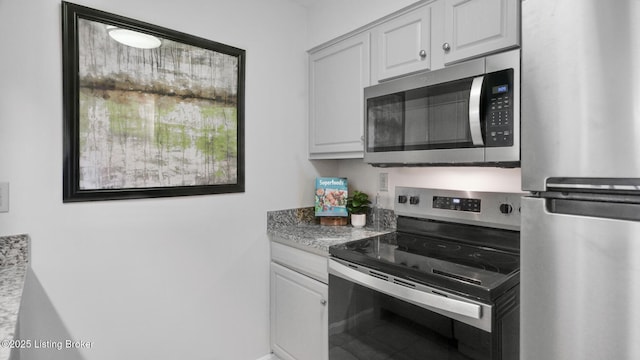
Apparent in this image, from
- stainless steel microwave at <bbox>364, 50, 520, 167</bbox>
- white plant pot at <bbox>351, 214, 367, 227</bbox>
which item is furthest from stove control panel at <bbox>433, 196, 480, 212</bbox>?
white plant pot at <bbox>351, 214, 367, 227</bbox>

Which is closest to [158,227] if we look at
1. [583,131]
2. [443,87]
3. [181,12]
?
[181,12]

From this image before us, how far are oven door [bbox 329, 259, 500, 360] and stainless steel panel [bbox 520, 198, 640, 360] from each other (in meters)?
0.37

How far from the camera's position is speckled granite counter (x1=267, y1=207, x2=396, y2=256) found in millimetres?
1805

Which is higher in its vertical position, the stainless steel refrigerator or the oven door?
the stainless steel refrigerator

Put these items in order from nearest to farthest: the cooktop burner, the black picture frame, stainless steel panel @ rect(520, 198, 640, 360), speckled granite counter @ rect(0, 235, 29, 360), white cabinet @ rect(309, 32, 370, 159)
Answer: stainless steel panel @ rect(520, 198, 640, 360), speckled granite counter @ rect(0, 235, 29, 360), the cooktop burner, the black picture frame, white cabinet @ rect(309, 32, 370, 159)

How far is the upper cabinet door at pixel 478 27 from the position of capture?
1.29 m

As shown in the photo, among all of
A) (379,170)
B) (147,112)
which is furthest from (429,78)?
(147,112)

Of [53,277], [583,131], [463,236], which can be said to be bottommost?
[53,277]

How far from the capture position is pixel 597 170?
2.11 feet

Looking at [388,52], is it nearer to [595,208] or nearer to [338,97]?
[338,97]

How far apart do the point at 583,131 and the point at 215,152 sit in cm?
170

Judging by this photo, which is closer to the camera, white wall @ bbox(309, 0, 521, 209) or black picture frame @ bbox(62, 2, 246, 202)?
black picture frame @ bbox(62, 2, 246, 202)

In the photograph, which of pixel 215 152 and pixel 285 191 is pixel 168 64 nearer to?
pixel 215 152

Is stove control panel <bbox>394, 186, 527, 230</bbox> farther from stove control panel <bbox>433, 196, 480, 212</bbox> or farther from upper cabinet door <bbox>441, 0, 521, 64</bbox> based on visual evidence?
upper cabinet door <bbox>441, 0, 521, 64</bbox>
